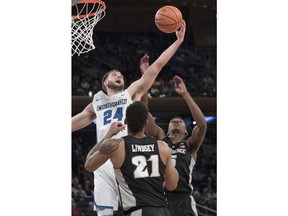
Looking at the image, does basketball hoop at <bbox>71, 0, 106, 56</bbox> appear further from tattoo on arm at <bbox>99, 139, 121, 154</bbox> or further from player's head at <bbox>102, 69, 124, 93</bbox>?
tattoo on arm at <bbox>99, 139, 121, 154</bbox>

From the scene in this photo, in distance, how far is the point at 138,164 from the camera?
14.1ft

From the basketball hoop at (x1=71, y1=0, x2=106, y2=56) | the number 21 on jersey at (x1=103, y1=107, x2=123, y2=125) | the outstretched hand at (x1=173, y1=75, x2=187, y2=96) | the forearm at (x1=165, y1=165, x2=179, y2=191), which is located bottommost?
the forearm at (x1=165, y1=165, x2=179, y2=191)

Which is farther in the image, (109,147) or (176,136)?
(176,136)

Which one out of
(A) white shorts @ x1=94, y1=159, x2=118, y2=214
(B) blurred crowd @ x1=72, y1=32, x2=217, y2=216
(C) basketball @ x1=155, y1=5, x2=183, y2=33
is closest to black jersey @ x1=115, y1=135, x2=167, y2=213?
(A) white shorts @ x1=94, y1=159, x2=118, y2=214

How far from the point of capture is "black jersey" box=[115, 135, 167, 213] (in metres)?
4.29

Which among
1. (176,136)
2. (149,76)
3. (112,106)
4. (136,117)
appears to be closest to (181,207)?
(176,136)

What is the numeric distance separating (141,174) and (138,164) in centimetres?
7

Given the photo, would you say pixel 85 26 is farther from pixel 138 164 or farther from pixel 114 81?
pixel 138 164

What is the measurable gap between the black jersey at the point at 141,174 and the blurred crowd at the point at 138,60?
43.1 feet

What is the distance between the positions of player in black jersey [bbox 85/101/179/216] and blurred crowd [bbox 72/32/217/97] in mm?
13114
